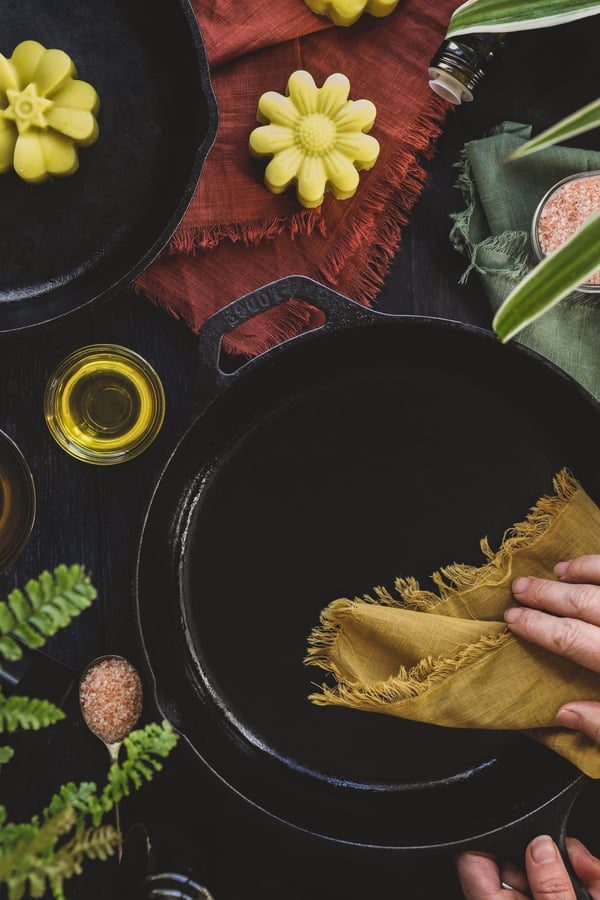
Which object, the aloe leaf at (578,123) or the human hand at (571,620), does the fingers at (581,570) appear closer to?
the human hand at (571,620)

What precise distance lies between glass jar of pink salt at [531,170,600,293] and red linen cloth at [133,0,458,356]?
15cm

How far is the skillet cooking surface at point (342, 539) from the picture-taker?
1.02 m

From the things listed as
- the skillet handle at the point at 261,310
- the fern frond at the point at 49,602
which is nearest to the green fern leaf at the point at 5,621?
the fern frond at the point at 49,602

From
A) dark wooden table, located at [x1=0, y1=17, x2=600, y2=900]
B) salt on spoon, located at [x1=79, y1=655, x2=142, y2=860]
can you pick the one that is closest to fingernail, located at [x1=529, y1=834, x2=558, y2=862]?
dark wooden table, located at [x1=0, y1=17, x2=600, y2=900]

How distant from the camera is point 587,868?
99 centimetres

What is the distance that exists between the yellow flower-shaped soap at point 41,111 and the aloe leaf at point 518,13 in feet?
1.39

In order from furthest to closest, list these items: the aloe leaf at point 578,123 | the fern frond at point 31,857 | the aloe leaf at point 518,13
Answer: the aloe leaf at point 518,13, the aloe leaf at point 578,123, the fern frond at point 31,857

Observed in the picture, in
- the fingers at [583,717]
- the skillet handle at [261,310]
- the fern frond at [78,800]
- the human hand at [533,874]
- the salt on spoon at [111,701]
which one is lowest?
the human hand at [533,874]

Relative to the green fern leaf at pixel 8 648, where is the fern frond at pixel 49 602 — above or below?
above

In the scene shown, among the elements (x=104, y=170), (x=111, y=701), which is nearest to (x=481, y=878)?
(x=111, y=701)

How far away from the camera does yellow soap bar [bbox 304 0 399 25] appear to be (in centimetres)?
94

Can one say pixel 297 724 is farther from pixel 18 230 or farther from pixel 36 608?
pixel 18 230

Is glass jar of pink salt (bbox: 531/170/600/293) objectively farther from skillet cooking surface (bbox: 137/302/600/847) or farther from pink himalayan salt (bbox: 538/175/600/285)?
skillet cooking surface (bbox: 137/302/600/847)

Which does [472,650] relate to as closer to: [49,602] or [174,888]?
[174,888]
